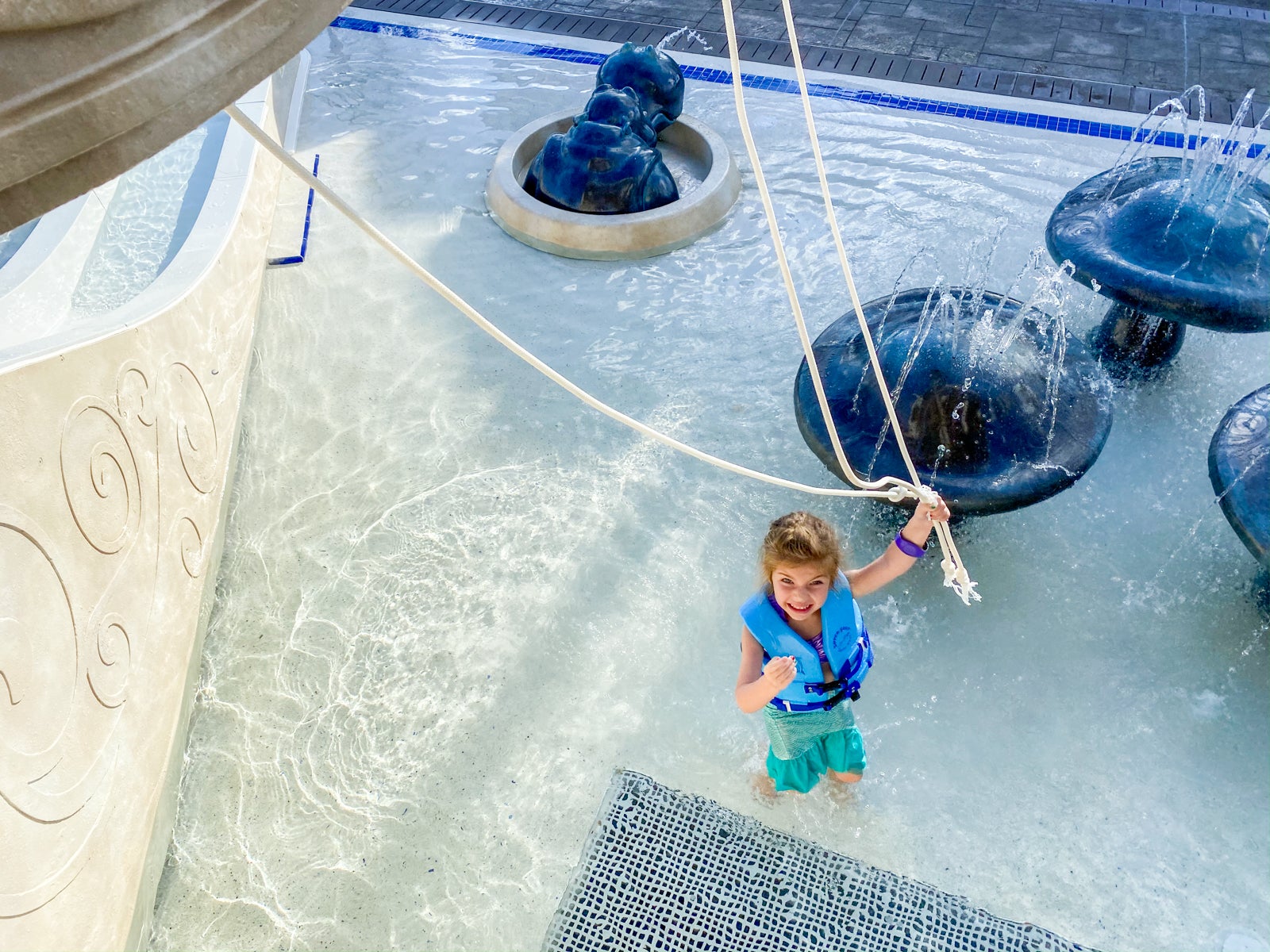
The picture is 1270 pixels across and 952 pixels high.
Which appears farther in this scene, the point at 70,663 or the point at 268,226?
the point at 268,226

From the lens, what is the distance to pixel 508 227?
242 inches

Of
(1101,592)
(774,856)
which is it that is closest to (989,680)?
(1101,592)

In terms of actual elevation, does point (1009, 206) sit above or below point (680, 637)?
above

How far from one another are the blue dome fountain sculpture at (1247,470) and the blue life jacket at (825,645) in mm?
1587

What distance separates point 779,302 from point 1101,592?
2474 mm

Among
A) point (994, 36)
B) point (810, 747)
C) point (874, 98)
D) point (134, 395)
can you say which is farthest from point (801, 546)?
point (994, 36)

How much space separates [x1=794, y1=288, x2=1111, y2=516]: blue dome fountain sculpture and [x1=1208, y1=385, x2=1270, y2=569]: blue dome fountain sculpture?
0.42m

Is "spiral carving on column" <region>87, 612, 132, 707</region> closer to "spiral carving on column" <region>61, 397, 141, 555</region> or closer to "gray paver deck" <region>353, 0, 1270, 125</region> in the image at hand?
"spiral carving on column" <region>61, 397, 141, 555</region>

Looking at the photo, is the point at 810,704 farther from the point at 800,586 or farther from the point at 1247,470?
the point at 1247,470

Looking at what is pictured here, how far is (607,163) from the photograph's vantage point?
584cm

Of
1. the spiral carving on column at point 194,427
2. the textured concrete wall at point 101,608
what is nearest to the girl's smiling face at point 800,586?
the textured concrete wall at point 101,608

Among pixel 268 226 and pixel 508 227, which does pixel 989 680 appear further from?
pixel 268 226

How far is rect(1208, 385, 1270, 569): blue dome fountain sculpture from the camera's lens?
127 inches

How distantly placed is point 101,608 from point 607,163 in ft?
13.2
